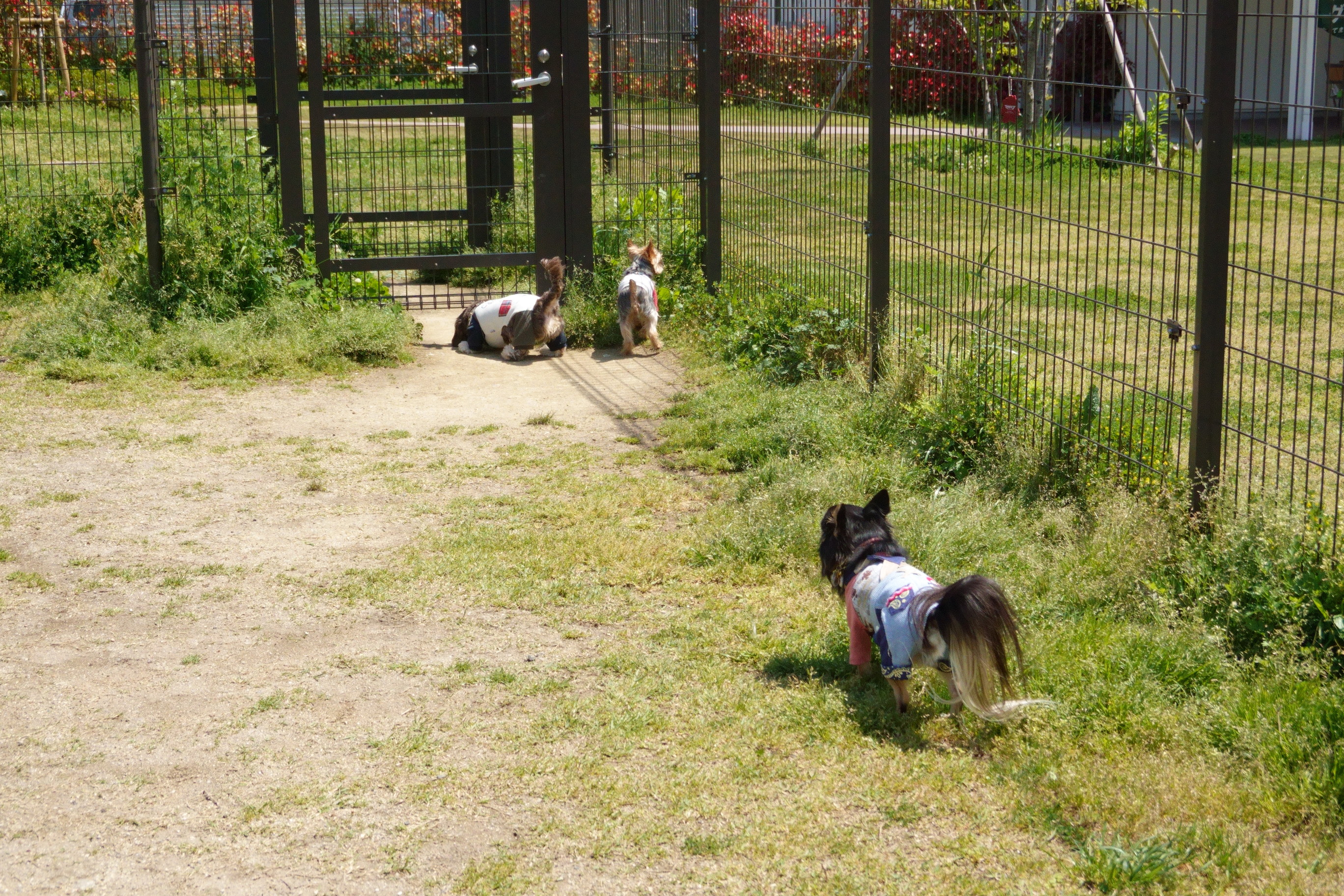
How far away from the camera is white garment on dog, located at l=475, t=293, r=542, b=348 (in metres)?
9.06

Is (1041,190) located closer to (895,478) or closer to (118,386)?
(895,478)

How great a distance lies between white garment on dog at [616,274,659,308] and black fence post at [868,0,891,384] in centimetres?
227

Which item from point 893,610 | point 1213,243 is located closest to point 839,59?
point 1213,243

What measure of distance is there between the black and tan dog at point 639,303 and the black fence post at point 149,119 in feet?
10.7

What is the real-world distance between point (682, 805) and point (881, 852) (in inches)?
22.2

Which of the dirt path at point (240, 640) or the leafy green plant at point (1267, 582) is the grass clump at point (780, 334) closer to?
the dirt path at point (240, 640)

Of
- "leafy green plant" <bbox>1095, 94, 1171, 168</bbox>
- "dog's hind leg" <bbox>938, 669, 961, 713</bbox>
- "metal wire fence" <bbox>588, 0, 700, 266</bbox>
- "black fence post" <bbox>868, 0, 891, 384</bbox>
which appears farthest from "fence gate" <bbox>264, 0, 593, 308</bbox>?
"dog's hind leg" <bbox>938, 669, 961, 713</bbox>

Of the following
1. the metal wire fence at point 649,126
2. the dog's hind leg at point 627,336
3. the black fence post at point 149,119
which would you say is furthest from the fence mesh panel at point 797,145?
the black fence post at point 149,119

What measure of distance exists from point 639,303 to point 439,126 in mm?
4098

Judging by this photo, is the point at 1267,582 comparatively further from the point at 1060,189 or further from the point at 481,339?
the point at 481,339

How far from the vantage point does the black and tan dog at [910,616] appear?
3.62m

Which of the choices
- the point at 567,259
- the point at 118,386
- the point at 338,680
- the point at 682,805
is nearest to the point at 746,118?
the point at 567,259

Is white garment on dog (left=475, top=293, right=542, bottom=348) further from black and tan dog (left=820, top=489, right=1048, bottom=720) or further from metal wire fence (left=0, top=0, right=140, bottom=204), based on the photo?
black and tan dog (left=820, top=489, right=1048, bottom=720)

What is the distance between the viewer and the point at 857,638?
4.20 m
